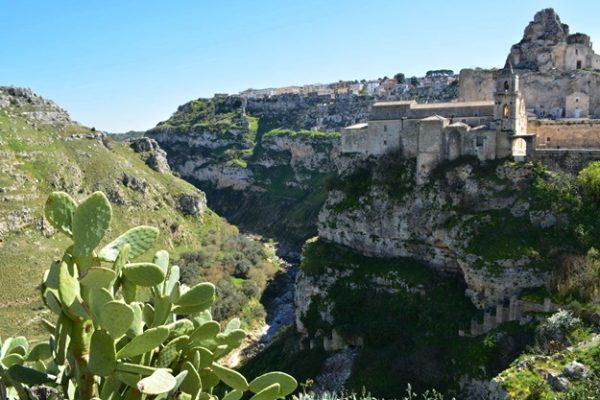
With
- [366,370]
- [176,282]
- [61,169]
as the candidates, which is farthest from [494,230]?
[61,169]

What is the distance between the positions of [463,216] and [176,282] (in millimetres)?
27094

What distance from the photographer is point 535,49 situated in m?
49.6

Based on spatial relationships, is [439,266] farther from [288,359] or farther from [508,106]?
[288,359]

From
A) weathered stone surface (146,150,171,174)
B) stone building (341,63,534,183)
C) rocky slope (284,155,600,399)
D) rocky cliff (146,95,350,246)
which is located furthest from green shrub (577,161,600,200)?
weathered stone surface (146,150,171,174)

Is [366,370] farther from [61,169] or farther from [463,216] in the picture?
[61,169]

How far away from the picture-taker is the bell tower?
31.1 metres

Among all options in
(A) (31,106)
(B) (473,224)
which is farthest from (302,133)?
(B) (473,224)

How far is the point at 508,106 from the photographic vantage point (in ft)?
103

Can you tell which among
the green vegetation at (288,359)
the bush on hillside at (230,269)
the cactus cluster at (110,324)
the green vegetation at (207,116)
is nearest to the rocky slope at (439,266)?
the green vegetation at (288,359)

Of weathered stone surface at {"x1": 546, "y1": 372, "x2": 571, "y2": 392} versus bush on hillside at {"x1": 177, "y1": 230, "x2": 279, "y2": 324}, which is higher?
weathered stone surface at {"x1": 546, "y1": 372, "x2": 571, "y2": 392}

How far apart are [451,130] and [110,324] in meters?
30.5

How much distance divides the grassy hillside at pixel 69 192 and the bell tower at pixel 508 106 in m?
30.9

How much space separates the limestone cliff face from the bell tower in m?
2.43

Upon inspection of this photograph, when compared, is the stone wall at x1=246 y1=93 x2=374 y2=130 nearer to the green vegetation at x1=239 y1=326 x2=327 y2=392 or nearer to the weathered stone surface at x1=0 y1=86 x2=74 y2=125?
the weathered stone surface at x1=0 y1=86 x2=74 y2=125
